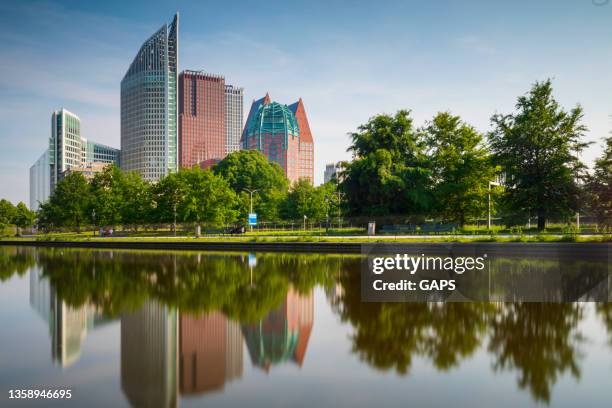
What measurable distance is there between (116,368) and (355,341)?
520 centimetres

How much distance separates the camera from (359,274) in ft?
73.3

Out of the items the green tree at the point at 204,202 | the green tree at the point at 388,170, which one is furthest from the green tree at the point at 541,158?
the green tree at the point at 204,202

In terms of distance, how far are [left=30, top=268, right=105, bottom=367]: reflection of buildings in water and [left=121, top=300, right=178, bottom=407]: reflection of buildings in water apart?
38.9 inches

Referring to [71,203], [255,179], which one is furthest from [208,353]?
[71,203]

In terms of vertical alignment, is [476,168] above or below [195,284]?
above

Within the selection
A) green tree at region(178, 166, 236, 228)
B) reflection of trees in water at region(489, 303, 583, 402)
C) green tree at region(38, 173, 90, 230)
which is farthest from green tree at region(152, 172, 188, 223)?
reflection of trees in water at region(489, 303, 583, 402)

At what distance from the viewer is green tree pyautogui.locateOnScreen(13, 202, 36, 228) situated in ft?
362

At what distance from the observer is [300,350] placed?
10.4 m

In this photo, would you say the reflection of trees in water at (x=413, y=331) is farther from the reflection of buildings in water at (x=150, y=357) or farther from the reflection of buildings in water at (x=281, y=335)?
the reflection of buildings in water at (x=150, y=357)

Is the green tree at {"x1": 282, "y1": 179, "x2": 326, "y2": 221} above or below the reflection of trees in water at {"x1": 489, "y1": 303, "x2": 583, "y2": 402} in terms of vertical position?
above

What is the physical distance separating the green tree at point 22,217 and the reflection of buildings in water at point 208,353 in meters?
117

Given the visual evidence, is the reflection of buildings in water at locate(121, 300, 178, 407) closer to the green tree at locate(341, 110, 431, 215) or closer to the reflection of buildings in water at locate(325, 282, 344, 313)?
the reflection of buildings in water at locate(325, 282, 344, 313)

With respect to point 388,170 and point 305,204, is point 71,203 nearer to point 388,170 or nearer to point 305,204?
point 305,204

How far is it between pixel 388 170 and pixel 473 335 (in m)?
37.1
